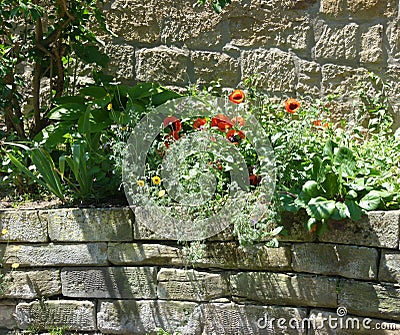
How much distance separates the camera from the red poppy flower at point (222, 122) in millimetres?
2961

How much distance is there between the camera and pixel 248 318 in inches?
108

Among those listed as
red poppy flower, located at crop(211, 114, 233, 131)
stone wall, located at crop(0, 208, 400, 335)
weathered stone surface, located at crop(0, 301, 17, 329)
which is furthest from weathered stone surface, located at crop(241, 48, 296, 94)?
weathered stone surface, located at crop(0, 301, 17, 329)

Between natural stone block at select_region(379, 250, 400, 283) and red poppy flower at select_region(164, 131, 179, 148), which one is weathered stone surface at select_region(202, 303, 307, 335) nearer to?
natural stone block at select_region(379, 250, 400, 283)

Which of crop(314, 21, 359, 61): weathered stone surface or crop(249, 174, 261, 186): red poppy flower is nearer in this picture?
crop(249, 174, 261, 186): red poppy flower

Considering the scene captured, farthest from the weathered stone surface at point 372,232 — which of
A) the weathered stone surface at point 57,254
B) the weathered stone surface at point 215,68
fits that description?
the weathered stone surface at point 215,68

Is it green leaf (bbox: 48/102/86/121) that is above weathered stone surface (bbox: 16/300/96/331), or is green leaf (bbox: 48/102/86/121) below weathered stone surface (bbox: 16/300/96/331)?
above

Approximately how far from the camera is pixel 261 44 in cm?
361

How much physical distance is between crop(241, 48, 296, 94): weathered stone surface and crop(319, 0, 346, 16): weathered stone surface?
0.99 ft

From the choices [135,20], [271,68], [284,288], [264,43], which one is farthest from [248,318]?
[135,20]

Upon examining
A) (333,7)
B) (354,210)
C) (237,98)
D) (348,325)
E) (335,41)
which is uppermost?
(333,7)

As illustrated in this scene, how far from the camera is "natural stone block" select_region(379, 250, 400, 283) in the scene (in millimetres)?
2494

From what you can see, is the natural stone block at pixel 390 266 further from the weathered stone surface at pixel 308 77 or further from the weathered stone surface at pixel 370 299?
the weathered stone surface at pixel 308 77

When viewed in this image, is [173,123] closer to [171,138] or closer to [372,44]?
[171,138]

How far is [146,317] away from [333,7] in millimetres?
1870
